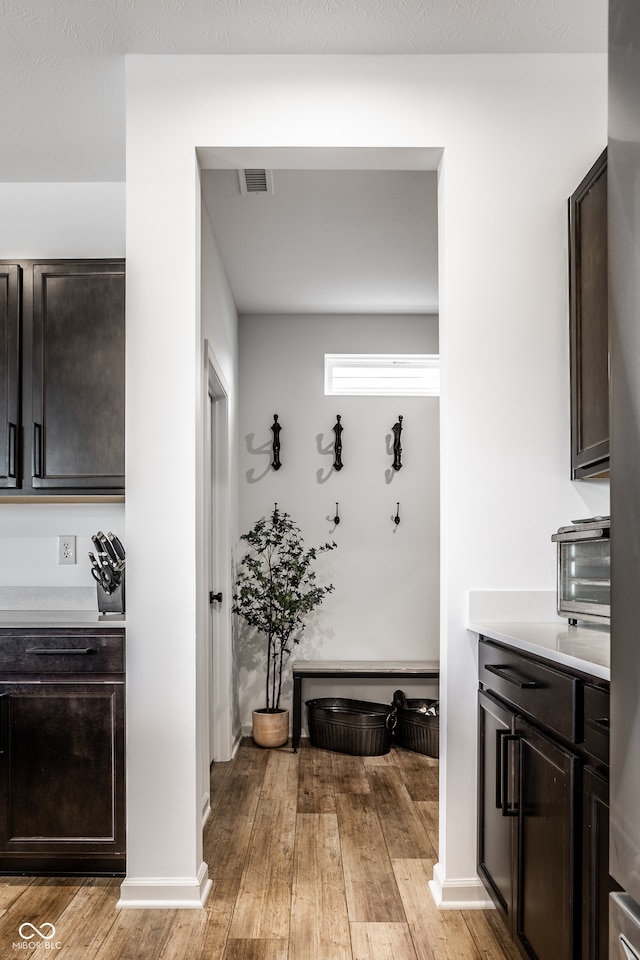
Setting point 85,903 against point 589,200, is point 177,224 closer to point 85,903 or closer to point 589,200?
point 589,200

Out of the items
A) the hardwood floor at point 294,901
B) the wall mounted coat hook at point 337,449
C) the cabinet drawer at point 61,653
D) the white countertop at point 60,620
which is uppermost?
the wall mounted coat hook at point 337,449

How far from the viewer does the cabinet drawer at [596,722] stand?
1536 millimetres

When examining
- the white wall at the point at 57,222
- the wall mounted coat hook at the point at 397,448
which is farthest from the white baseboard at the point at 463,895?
the wall mounted coat hook at the point at 397,448

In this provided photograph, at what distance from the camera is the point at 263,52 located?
2.72m

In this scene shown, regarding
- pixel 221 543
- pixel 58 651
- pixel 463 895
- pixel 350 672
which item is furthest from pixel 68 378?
pixel 350 672

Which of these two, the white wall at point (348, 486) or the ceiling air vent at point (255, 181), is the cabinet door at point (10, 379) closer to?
the ceiling air vent at point (255, 181)

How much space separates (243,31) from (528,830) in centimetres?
247

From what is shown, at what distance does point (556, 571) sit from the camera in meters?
2.67

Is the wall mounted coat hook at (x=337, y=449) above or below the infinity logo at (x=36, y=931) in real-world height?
above

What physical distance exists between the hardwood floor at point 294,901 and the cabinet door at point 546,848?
0.45 m

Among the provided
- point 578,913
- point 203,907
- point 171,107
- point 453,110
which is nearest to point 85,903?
point 203,907

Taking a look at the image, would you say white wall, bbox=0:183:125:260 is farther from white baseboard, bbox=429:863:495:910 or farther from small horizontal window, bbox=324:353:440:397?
white baseboard, bbox=429:863:495:910

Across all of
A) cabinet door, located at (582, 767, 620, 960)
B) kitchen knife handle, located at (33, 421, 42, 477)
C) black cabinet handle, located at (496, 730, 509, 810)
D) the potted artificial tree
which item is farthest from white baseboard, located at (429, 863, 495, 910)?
the potted artificial tree

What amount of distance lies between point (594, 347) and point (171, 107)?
1582 millimetres
